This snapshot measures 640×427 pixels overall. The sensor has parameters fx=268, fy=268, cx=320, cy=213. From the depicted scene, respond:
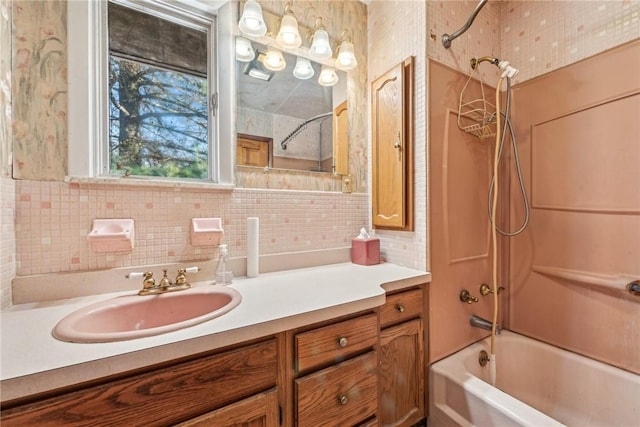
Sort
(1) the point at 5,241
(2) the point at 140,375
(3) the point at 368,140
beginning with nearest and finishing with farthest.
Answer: (2) the point at 140,375, (1) the point at 5,241, (3) the point at 368,140

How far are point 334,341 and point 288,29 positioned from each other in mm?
1460

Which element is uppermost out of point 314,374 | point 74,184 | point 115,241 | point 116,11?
point 116,11

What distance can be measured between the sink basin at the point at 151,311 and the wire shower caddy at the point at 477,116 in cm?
143

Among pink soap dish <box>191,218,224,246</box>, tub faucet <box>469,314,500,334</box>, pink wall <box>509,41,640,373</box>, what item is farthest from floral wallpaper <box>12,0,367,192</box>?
pink wall <box>509,41,640,373</box>

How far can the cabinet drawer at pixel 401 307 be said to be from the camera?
1.16 meters

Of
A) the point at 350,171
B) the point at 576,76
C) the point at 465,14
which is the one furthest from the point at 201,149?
the point at 576,76

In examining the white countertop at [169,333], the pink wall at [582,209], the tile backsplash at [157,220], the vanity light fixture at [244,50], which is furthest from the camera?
the vanity light fixture at [244,50]

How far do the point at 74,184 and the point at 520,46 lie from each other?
2.39 m

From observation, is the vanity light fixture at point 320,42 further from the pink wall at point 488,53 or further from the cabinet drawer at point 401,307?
the cabinet drawer at point 401,307

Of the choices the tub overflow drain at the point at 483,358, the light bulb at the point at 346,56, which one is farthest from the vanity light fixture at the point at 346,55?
the tub overflow drain at the point at 483,358

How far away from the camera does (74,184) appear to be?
0.98 m

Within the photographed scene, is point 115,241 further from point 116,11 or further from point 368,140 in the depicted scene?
point 368,140

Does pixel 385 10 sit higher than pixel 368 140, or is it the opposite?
pixel 385 10

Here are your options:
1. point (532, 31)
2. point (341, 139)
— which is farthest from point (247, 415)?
point (532, 31)
